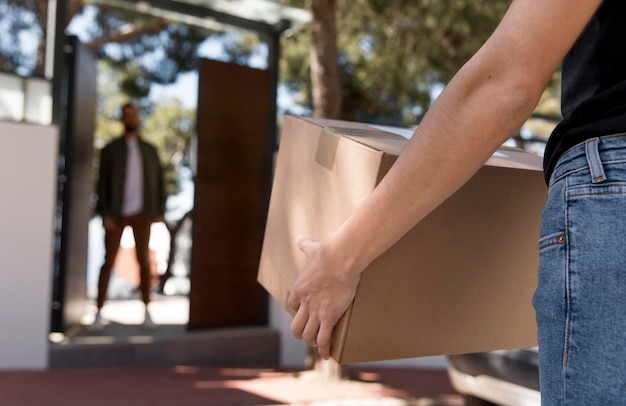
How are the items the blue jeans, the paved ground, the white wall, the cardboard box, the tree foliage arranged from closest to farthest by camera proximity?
the blue jeans < the cardboard box < the paved ground < the white wall < the tree foliage

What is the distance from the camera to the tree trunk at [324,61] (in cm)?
683

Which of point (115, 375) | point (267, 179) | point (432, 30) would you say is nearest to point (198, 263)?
point (267, 179)

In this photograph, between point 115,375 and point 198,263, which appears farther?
point 198,263

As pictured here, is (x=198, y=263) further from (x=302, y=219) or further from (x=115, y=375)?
(x=302, y=219)

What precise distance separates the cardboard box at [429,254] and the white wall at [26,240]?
15.9ft

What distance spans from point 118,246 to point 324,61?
101 inches

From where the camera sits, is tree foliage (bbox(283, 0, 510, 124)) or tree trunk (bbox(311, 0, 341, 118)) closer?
tree trunk (bbox(311, 0, 341, 118))

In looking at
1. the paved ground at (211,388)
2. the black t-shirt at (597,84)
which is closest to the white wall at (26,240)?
the paved ground at (211,388)

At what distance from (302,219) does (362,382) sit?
523 cm

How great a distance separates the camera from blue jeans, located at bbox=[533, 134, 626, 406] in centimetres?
92

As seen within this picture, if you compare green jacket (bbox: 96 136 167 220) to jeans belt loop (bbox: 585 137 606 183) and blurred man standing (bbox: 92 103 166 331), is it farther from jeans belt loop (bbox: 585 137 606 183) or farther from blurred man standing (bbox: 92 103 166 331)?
jeans belt loop (bbox: 585 137 606 183)

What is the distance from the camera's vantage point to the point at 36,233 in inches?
236

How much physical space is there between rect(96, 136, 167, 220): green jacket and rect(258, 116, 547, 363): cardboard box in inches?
232

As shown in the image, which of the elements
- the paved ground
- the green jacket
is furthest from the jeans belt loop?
the green jacket
